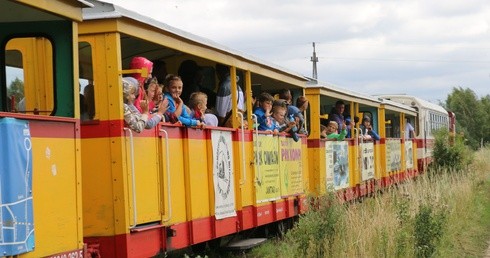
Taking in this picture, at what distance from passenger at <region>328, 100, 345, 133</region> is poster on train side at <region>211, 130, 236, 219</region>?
6596mm

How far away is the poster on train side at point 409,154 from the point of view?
2492 centimetres

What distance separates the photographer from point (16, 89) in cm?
714

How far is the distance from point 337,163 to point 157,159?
27.9 ft

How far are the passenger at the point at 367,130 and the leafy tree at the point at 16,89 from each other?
1253 cm

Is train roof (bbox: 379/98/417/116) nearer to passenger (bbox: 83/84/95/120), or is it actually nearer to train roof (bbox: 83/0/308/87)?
train roof (bbox: 83/0/308/87)

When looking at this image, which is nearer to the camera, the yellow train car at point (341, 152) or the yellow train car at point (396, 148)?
the yellow train car at point (341, 152)

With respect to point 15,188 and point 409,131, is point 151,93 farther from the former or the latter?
point 409,131

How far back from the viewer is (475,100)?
83.2 m

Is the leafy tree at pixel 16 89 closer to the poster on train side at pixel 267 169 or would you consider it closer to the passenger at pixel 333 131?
the poster on train side at pixel 267 169

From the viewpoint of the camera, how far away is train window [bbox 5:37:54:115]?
22.2 feet

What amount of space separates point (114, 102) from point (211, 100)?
3.63 meters

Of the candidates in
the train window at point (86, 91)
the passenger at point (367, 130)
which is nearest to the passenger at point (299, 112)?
the passenger at point (367, 130)

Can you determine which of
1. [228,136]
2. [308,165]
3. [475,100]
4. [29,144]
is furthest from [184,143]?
[475,100]

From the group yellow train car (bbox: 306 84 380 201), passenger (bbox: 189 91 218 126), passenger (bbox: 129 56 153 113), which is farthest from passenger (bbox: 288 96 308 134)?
passenger (bbox: 129 56 153 113)
